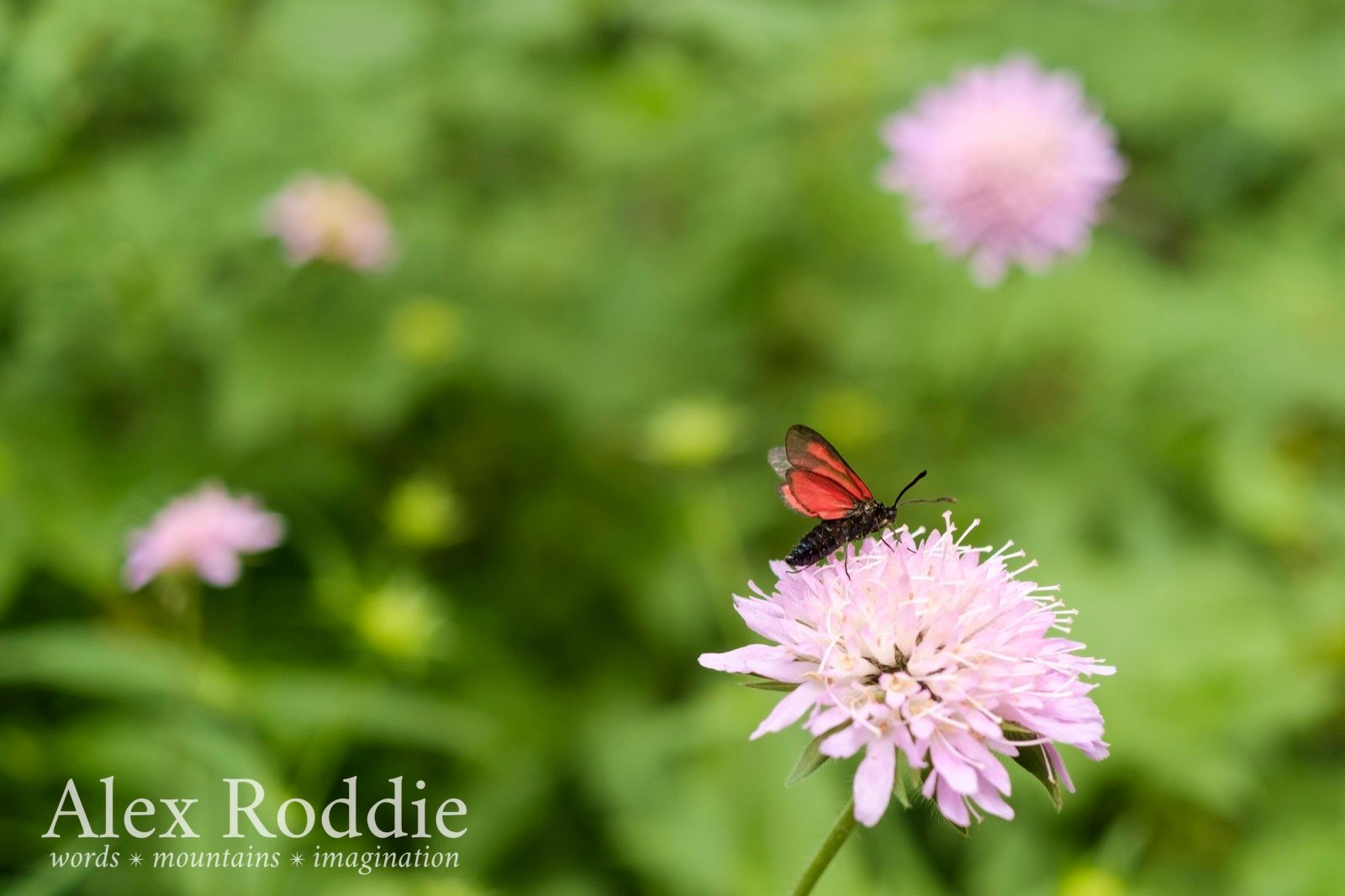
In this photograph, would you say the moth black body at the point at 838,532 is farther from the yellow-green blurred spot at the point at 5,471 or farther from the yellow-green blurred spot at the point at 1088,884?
the yellow-green blurred spot at the point at 5,471

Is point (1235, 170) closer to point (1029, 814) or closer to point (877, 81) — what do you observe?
point (877, 81)

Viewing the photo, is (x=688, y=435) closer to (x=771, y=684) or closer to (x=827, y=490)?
(x=827, y=490)

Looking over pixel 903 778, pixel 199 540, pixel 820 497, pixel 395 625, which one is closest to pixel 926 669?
pixel 903 778

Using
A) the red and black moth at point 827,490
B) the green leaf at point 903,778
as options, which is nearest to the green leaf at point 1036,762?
the green leaf at point 903,778

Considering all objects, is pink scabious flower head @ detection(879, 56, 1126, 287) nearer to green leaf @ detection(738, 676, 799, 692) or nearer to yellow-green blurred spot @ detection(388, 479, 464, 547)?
yellow-green blurred spot @ detection(388, 479, 464, 547)

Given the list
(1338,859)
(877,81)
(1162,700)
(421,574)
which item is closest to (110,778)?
(421,574)

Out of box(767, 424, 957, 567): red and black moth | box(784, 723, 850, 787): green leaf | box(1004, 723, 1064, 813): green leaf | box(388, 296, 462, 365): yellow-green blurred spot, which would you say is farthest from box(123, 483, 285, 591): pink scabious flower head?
box(1004, 723, 1064, 813): green leaf
